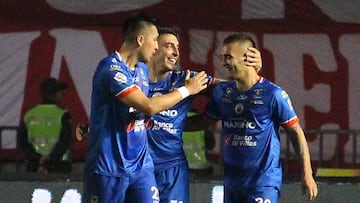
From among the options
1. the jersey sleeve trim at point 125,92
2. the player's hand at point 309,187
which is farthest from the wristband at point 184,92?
the player's hand at point 309,187

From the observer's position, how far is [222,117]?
943cm

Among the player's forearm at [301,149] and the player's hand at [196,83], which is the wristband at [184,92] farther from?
the player's forearm at [301,149]

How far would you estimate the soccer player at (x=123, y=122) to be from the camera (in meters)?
8.60

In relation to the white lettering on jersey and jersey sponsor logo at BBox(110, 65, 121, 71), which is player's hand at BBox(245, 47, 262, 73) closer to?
the white lettering on jersey

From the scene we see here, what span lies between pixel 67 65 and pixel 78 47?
27 cm

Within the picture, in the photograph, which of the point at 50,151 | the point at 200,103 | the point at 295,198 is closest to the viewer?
the point at 295,198

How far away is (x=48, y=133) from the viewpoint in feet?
44.8

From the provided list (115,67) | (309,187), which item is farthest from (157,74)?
(309,187)

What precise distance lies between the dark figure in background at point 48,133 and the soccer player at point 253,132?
14.3ft

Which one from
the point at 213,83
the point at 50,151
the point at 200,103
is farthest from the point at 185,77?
the point at 200,103

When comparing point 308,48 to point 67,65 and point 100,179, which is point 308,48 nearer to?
point 67,65

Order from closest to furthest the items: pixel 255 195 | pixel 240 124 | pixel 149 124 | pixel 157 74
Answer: pixel 255 195, pixel 240 124, pixel 149 124, pixel 157 74

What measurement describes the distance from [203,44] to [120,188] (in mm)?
6787

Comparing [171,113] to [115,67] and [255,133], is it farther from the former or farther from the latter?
[115,67]
